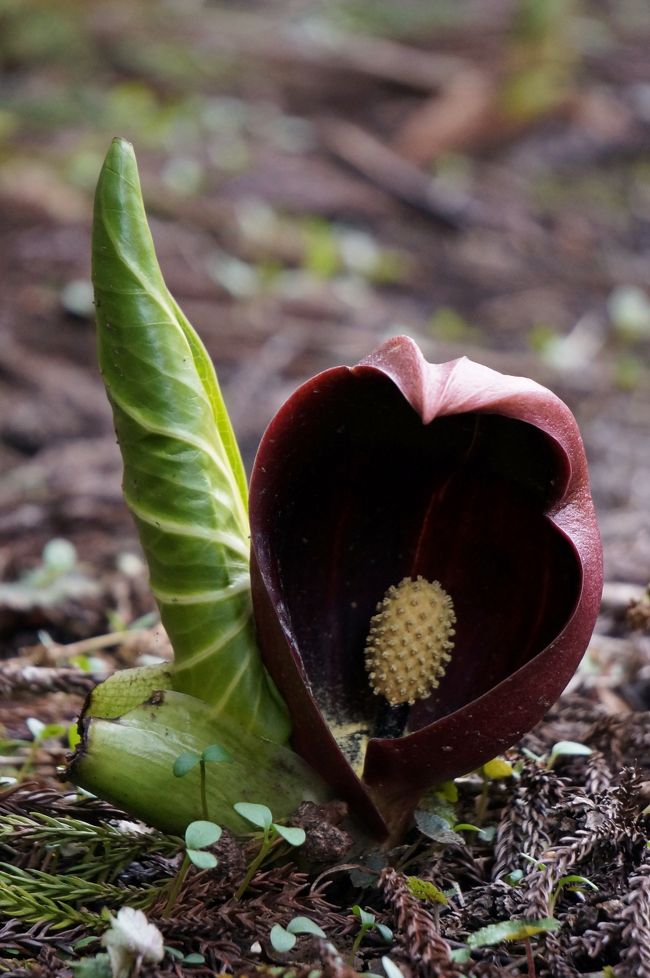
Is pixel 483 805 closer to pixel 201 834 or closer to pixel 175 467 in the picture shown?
pixel 201 834

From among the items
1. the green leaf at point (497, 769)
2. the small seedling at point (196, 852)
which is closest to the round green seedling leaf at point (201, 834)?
the small seedling at point (196, 852)

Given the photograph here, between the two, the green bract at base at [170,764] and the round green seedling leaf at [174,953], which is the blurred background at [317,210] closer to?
the green bract at base at [170,764]

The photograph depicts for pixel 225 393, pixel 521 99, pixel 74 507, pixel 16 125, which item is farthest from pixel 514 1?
pixel 74 507

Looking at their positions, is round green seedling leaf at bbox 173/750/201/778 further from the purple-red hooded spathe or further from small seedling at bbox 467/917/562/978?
small seedling at bbox 467/917/562/978

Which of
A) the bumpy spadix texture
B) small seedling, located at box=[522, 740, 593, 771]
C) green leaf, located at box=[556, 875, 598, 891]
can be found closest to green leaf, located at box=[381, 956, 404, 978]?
green leaf, located at box=[556, 875, 598, 891]

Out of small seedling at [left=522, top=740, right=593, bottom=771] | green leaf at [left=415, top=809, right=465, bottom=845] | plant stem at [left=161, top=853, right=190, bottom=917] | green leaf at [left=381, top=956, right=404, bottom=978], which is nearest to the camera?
green leaf at [left=381, top=956, right=404, bottom=978]

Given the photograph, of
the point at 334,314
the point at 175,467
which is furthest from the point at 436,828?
the point at 334,314
